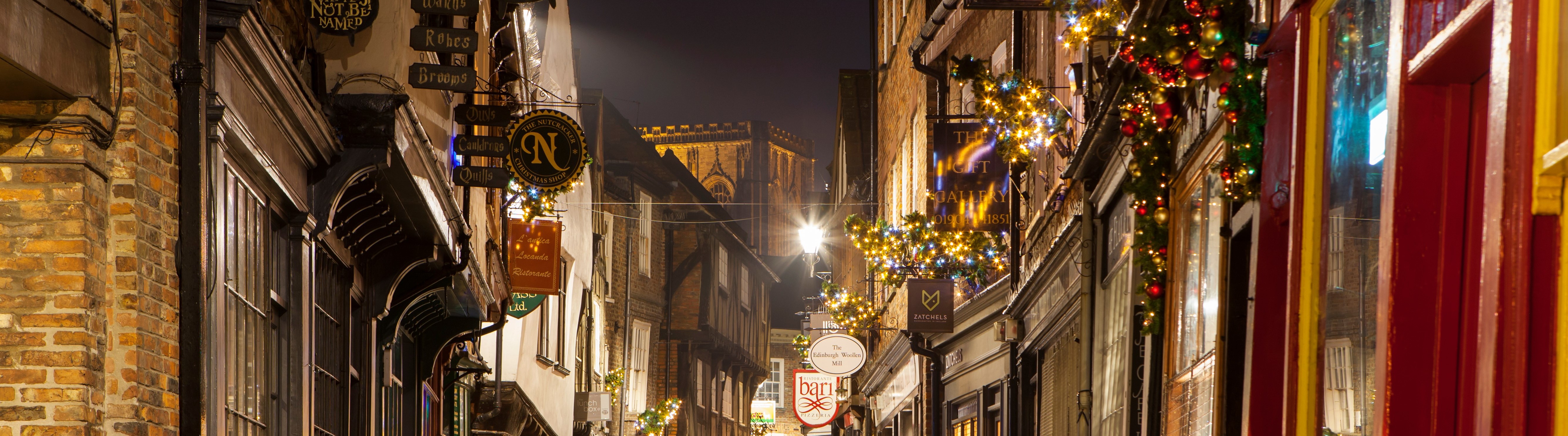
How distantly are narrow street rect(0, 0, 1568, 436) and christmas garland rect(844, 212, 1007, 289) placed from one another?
5cm

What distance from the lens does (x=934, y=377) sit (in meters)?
18.2

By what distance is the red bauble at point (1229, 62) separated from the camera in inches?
201

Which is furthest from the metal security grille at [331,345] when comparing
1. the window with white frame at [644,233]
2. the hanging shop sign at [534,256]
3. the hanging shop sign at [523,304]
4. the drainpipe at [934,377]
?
the window with white frame at [644,233]

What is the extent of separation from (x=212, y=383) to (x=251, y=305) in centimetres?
108

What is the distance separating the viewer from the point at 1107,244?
923cm

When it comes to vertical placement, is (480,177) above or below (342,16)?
below

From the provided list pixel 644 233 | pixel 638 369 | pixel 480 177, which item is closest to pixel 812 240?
pixel 644 233

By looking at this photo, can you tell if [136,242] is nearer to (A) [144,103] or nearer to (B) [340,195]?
(A) [144,103]

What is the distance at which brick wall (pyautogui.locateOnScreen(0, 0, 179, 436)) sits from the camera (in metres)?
4.59

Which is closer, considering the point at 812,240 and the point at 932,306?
the point at 932,306

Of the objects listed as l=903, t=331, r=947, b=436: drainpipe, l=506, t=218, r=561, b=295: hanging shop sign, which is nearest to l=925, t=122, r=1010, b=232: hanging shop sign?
l=903, t=331, r=947, b=436: drainpipe

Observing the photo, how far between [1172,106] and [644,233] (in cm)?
3083

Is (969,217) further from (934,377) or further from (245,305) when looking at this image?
(245,305)

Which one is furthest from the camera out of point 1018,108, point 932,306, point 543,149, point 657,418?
point 657,418
